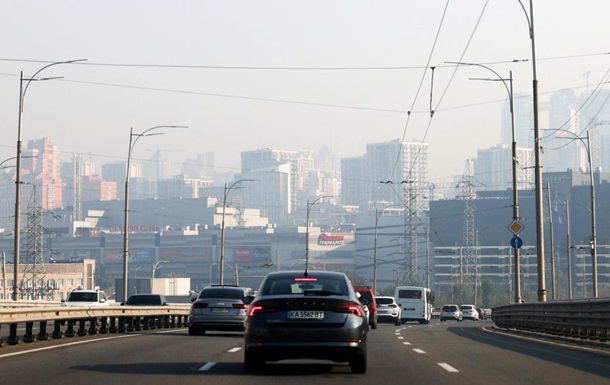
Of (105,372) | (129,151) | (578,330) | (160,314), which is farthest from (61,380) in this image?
(129,151)

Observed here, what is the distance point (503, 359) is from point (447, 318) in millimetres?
83971

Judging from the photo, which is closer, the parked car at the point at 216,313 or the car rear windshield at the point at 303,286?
the car rear windshield at the point at 303,286

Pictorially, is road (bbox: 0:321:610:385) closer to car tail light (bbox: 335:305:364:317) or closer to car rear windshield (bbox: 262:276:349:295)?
car tail light (bbox: 335:305:364:317)

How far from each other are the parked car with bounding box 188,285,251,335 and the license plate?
17.5 meters

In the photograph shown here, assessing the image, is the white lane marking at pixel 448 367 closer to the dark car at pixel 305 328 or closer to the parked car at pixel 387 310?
the dark car at pixel 305 328

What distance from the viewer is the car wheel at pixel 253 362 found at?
59.2 ft

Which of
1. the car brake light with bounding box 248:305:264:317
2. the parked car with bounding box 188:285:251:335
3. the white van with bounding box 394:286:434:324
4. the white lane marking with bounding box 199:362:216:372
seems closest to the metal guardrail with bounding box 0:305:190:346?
the parked car with bounding box 188:285:251:335

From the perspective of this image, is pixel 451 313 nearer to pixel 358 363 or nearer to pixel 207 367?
pixel 207 367

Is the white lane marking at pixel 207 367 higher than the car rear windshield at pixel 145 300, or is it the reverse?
the car rear windshield at pixel 145 300

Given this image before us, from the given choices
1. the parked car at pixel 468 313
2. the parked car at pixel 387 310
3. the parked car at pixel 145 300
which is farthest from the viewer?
the parked car at pixel 468 313

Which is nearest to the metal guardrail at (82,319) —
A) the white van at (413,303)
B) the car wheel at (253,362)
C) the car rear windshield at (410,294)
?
the car wheel at (253,362)

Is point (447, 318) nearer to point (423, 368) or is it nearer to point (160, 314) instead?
point (160, 314)

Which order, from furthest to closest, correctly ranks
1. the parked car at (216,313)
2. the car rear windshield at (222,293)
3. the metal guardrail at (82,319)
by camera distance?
the car rear windshield at (222,293), the parked car at (216,313), the metal guardrail at (82,319)

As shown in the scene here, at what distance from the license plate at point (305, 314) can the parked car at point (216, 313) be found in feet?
57.3
